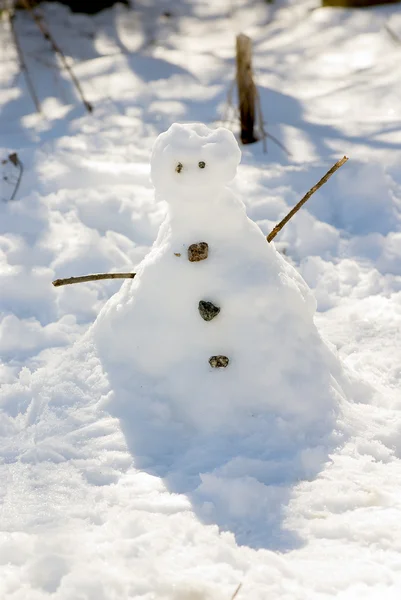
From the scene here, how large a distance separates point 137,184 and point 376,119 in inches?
73.7

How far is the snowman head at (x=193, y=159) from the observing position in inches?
101

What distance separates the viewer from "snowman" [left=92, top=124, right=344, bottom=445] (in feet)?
8.46

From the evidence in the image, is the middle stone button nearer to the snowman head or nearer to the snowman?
the snowman

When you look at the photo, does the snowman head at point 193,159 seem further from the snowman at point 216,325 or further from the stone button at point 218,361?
the stone button at point 218,361

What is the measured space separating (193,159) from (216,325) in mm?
593

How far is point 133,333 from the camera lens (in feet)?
8.90

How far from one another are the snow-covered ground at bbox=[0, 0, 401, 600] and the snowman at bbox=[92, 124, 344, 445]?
0.32 feet

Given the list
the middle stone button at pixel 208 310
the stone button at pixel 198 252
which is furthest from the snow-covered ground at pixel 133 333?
the stone button at pixel 198 252

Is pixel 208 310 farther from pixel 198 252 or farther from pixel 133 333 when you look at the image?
pixel 133 333

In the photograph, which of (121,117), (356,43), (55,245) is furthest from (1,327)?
(356,43)

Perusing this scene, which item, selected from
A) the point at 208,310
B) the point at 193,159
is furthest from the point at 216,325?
the point at 193,159

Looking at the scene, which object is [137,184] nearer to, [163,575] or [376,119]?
[376,119]

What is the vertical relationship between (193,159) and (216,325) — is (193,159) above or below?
above

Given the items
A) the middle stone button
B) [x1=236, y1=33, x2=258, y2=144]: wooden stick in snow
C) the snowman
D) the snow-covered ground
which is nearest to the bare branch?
the snow-covered ground
